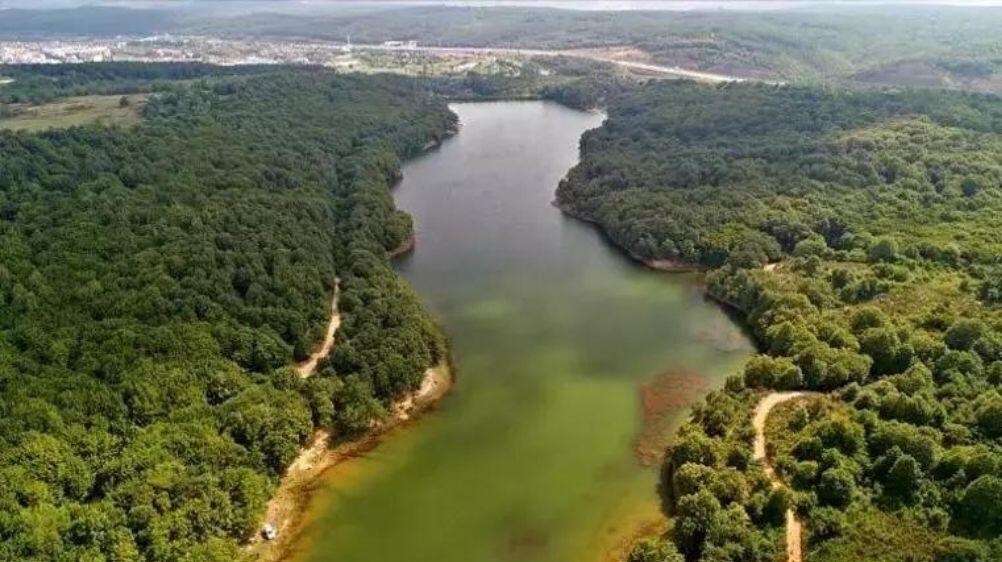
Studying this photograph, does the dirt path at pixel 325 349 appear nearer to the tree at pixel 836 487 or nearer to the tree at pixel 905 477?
the tree at pixel 836 487

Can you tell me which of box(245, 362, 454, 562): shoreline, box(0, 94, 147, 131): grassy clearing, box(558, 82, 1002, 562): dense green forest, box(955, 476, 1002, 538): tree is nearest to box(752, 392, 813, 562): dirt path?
box(558, 82, 1002, 562): dense green forest

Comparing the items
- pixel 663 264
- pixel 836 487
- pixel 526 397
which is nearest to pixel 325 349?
pixel 526 397

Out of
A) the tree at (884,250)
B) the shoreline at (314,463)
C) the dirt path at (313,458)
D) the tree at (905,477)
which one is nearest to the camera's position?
the tree at (905,477)

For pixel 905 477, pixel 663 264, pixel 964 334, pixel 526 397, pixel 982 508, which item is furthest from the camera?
pixel 663 264

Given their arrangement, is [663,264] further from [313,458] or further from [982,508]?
[982,508]

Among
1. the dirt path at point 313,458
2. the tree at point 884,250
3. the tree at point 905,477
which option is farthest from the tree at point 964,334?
the dirt path at point 313,458

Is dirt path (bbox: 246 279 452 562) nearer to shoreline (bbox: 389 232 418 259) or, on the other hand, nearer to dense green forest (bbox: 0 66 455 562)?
dense green forest (bbox: 0 66 455 562)

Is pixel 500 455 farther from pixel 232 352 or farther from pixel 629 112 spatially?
pixel 629 112
